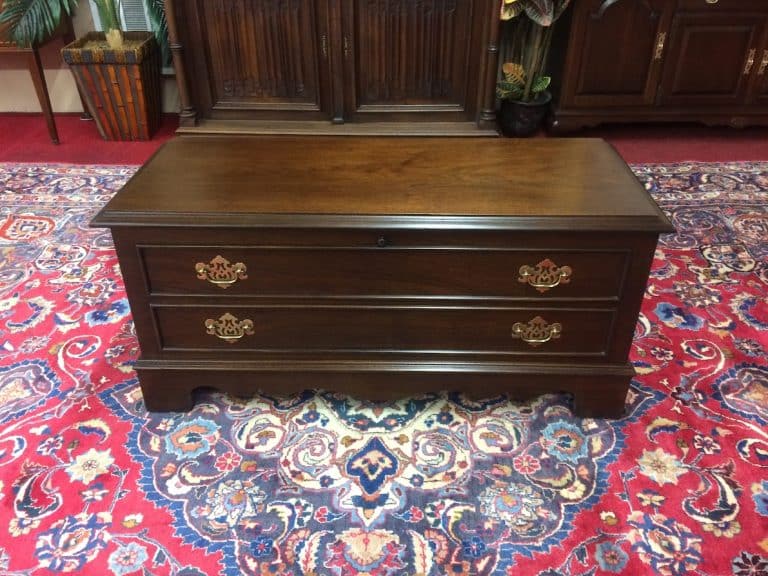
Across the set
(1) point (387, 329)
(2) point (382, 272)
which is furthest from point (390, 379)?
(2) point (382, 272)

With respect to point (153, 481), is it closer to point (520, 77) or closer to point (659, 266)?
point (659, 266)

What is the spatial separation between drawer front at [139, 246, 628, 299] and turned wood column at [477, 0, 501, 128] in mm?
1616

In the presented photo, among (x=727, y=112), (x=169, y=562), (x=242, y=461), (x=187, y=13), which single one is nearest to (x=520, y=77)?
(x=727, y=112)

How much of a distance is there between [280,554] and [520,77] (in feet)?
7.66

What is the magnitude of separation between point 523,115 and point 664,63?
655mm

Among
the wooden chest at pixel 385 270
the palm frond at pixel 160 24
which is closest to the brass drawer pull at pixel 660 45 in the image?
the wooden chest at pixel 385 270

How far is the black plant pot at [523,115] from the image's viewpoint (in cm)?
292

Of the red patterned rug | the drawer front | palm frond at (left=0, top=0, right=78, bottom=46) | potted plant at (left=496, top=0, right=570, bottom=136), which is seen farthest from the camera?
potted plant at (left=496, top=0, right=570, bottom=136)

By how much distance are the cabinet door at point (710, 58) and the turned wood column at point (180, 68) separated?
2113 millimetres

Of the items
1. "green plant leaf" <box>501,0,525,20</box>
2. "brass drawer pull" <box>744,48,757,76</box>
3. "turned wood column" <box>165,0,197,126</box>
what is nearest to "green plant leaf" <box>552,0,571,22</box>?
"green plant leaf" <box>501,0,525,20</box>

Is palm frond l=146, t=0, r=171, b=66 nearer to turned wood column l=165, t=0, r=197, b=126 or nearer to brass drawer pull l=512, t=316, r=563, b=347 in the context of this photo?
turned wood column l=165, t=0, r=197, b=126

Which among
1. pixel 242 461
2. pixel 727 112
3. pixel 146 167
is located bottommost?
pixel 242 461

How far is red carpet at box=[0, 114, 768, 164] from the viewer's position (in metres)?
2.91

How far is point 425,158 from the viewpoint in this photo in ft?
5.13
